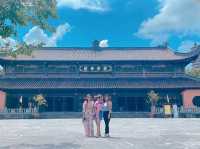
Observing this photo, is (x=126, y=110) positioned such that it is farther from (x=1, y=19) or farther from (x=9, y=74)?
(x=1, y=19)

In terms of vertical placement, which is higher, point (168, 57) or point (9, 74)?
point (168, 57)

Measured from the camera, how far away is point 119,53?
118 ft

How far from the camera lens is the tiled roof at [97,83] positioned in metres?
29.5

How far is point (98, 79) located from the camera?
31.7 metres

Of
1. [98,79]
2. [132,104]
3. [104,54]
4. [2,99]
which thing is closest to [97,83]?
[98,79]

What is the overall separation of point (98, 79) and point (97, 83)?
1.26 metres

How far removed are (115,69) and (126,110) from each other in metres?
4.95

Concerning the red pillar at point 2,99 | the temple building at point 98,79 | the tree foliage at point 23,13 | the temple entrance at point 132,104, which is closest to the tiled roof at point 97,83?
the temple building at point 98,79

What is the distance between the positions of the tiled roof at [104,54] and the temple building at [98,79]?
4.5 inches

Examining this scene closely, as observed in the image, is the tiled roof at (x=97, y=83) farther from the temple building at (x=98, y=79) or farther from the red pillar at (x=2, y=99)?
the red pillar at (x=2, y=99)

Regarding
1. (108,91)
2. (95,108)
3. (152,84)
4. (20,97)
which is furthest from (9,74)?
(95,108)

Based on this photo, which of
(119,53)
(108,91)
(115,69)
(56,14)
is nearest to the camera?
(56,14)

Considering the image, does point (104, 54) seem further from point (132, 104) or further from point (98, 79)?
point (132, 104)

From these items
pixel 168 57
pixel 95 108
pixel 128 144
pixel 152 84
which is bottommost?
pixel 128 144
